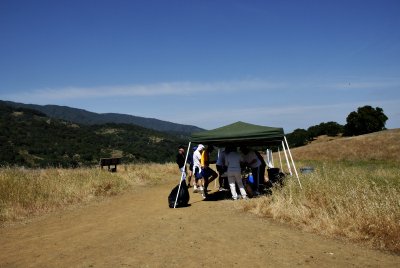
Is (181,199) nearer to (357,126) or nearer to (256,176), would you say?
(256,176)

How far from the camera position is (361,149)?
122ft

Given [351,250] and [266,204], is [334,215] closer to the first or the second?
[351,250]

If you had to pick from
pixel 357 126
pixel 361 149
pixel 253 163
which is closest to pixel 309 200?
pixel 253 163

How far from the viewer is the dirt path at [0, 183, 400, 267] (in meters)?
6.31

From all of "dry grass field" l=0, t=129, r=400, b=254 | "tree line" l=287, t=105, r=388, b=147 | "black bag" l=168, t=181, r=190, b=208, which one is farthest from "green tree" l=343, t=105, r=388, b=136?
"black bag" l=168, t=181, r=190, b=208

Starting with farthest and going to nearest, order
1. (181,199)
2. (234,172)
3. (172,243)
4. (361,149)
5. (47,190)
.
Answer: (361,149)
(47,190)
(234,172)
(181,199)
(172,243)

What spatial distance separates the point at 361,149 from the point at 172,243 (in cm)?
3336

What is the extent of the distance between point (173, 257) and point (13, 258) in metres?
2.87

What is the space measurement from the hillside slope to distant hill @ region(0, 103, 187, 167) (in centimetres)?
1408

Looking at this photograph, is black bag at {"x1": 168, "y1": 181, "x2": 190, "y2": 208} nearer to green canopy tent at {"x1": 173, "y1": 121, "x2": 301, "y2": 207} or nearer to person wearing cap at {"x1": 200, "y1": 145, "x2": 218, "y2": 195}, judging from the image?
green canopy tent at {"x1": 173, "y1": 121, "x2": 301, "y2": 207}

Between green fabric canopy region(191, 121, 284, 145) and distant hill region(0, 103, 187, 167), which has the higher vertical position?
green fabric canopy region(191, 121, 284, 145)

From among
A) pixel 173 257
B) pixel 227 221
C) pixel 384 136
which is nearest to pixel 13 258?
pixel 173 257

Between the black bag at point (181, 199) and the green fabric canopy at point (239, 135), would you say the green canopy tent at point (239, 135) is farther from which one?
the black bag at point (181, 199)

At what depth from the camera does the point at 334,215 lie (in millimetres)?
8180
